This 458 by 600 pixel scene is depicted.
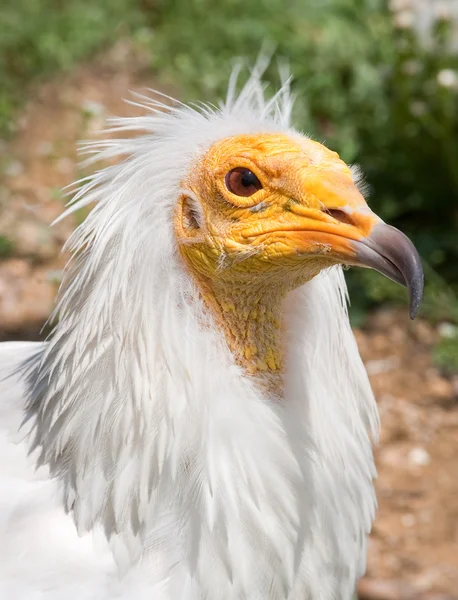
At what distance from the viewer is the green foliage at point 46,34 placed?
663 centimetres

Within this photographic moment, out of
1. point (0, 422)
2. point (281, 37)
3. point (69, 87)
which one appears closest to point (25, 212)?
point (69, 87)

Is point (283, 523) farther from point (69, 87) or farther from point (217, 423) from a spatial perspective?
point (69, 87)

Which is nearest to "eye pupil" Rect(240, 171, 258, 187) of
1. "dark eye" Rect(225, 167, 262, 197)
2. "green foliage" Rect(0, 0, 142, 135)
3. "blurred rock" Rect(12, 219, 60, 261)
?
"dark eye" Rect(225, 167, 262, 197)

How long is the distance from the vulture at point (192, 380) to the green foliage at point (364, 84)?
276 cm

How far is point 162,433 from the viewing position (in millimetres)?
2340

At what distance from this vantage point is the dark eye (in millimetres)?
2305

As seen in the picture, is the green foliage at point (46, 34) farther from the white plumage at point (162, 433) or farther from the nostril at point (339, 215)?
the nostril at point (339, 215)

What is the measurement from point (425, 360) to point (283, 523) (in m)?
2.81

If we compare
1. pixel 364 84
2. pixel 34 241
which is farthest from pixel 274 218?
pixel 364 84

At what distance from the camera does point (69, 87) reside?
670cm

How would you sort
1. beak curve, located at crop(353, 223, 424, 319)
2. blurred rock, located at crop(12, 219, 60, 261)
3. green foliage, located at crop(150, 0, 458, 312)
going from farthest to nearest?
blurred rock, located at crop(12, 219, 60, 261) < green foliage, located at crop(150, 0, 458, 312) < beak curve, located at crop(353, 223, 424, 319)

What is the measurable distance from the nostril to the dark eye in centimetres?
21

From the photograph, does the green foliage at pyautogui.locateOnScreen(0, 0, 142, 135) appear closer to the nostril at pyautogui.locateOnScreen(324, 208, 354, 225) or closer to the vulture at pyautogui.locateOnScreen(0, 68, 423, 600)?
the vulture at pyautogui.locateOnScreen(0, 68, 423, 600)

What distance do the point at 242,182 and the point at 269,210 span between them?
10cm
